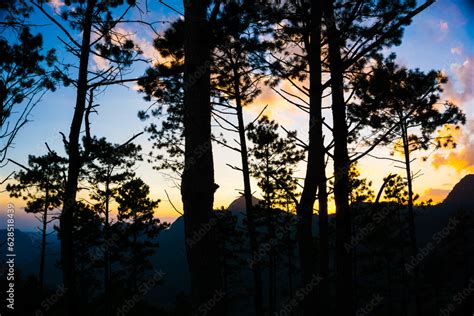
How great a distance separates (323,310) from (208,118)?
3.00 metres

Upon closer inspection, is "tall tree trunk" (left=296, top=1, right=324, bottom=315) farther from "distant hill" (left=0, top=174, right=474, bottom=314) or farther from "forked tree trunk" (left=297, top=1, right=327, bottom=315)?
"distant hill" (left=0, top=174, right=474, bottom=314)

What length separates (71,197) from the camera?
5055 millimetres

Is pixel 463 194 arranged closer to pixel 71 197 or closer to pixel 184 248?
pixel 184 248

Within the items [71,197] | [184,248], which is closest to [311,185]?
[71,197]

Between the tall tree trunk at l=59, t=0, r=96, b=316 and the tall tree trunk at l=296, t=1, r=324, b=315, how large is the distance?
3701 millimetres

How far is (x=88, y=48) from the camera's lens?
578 centimetres

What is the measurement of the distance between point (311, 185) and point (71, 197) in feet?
12.7

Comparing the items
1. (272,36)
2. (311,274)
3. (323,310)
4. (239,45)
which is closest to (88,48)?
(239,45)

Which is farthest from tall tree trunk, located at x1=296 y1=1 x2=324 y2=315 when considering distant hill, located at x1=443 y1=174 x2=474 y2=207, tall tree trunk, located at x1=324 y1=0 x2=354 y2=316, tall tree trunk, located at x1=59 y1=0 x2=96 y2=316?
distant hill, located at x1=443 y1=174 x2=474 y2=207

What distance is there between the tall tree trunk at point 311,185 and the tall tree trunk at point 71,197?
370 centimetres

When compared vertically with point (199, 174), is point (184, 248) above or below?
below

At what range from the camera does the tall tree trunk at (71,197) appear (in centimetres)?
502

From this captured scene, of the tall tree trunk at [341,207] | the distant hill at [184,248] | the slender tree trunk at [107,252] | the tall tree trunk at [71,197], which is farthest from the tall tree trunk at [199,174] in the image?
the distant hill at [184,248]

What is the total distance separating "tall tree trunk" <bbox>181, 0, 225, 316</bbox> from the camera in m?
2.06
